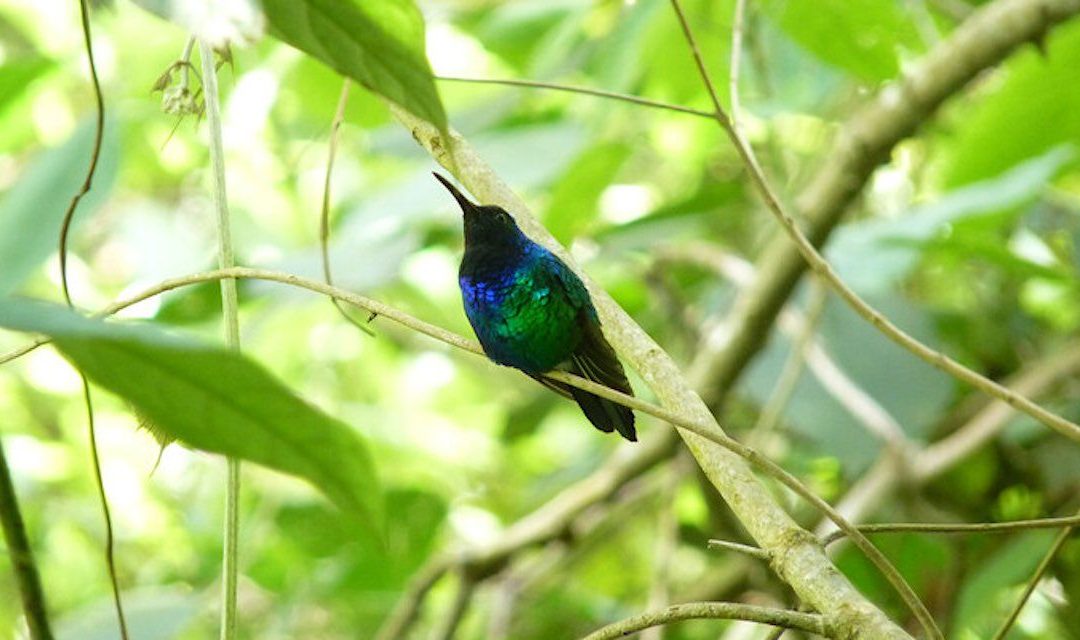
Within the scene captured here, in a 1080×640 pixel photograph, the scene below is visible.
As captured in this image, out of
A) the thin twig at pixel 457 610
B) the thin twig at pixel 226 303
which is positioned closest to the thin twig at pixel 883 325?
the thin twig at pixel 226 303

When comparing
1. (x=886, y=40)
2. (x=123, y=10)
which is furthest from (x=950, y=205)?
(x=123, y=10)

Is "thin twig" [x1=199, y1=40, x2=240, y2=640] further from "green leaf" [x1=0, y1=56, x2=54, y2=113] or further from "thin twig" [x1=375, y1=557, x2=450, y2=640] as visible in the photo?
"thin twig" [x1=375, y1=557, x2=450, y2=640]

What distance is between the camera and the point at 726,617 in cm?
79

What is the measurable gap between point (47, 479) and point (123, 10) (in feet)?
3.90

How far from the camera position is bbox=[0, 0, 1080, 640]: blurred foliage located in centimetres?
196

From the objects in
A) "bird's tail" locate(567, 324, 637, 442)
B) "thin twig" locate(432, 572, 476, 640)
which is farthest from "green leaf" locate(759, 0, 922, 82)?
"thin twig" locate(432, 572, 476, 640)

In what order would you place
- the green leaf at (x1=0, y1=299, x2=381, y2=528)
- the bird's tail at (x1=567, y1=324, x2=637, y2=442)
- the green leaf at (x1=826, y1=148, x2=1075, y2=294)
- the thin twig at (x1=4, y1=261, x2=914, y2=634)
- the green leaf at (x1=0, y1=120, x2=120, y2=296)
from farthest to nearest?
1. the green leaf at (x1=826, y1=148, x2=1075, y2=294)
2. the green leaf at (x1=0, y1=120, x2=120, y2=296)
3. the bird's tail at (x1=567, y1=324, x2=637, y2=442)
4. the thin twig at (x1=4, y1=261, x2=914, y2=634)
5. the green leaf at (x1=0, y1=299, x2=381, y2=528)

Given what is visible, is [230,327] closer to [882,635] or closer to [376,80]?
[376,80]

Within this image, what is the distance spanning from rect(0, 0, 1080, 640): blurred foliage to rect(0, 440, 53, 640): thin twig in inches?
26.9

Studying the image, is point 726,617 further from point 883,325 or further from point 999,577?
point 999,577

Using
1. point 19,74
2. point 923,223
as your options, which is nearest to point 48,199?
point 19,74

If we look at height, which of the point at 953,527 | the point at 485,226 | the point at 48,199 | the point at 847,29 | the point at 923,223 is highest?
the point at 48,199

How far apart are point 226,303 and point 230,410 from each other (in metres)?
0.28

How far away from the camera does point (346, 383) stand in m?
3.79
